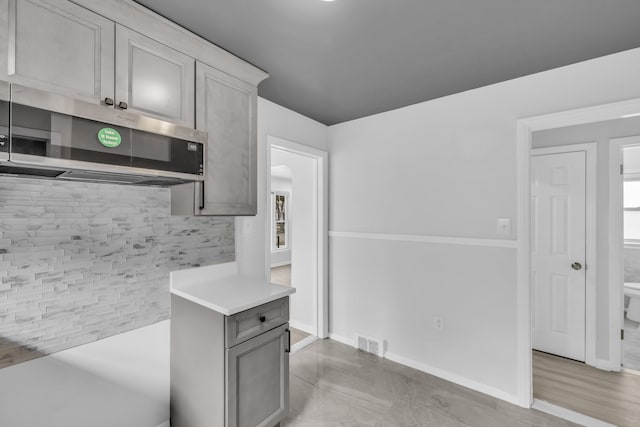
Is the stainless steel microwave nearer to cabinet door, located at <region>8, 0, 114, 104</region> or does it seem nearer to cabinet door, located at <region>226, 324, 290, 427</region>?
cabinet door, located at <region>8, 0, 114, 104</region>

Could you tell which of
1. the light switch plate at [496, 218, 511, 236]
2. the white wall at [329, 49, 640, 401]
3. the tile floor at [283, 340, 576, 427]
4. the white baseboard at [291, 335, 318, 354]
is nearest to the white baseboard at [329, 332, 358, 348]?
the white wall at [329, 49, 640, 401]

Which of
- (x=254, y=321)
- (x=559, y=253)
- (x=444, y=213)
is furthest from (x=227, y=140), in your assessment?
(x=559, y=253)

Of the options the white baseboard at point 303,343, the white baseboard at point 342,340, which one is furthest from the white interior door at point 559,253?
the white baseboard at point 303,343

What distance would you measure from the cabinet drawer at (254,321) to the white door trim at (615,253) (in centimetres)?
281

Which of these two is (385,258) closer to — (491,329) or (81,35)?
(491,329)

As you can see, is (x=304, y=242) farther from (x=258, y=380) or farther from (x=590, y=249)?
(x=590, y=249)

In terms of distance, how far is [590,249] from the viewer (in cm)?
269

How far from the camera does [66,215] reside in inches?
58.2

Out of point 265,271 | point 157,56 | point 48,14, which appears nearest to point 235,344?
point 265,271

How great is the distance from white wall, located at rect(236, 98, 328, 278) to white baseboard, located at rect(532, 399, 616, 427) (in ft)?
7.41

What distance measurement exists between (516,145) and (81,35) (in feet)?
8.61

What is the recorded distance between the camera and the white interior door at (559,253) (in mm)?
2762

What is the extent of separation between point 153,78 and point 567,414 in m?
3.31

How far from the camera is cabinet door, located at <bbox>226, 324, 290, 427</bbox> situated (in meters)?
1.58
